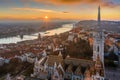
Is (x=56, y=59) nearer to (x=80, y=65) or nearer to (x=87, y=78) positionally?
(x=80, y=65)

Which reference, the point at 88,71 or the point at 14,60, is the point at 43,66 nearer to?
the point at 88,71

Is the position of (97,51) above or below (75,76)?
above

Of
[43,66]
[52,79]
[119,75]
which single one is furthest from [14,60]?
[119,75]

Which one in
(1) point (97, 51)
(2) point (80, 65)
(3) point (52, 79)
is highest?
(1) point (97, 51)

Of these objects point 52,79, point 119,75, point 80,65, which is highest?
point 80,65

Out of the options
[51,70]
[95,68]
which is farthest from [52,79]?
[95,68]

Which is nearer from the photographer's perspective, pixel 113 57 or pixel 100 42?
pixel 100 42

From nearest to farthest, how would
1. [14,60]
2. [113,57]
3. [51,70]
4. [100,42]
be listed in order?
[100,42] < [51,70] < [14,60] < [113,57]

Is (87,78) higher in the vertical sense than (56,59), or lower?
lower

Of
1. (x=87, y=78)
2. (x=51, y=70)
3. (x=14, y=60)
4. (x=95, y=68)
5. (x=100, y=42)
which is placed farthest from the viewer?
(x=14, y=60)

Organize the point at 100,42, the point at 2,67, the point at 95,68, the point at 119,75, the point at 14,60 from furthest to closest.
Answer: the point at 14,60 < the point at 2,67 < the point at 119,75 < the point at 100,42 < the point at 95,68
